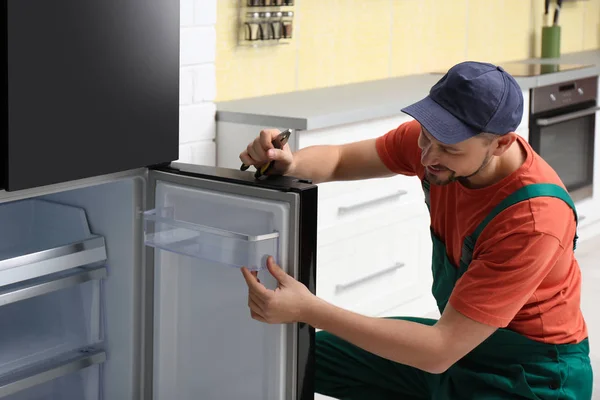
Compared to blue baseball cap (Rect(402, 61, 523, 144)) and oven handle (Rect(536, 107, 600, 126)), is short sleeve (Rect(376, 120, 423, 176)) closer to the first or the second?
blue baseball cap (Rect(402, 61, 523, 144))

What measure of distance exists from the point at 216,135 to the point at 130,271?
104 centimetres

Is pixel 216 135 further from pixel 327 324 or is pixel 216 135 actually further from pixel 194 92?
pixel 327 324

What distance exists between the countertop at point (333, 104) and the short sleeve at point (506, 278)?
3.72ft

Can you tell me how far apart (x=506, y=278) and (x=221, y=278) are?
53 cm

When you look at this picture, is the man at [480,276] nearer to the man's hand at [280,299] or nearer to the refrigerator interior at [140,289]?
the man's hand at [280,299]

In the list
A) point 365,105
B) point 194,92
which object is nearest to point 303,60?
point 365,105

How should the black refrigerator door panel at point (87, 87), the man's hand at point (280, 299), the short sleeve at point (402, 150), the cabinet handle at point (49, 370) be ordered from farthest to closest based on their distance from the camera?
1. the short sleeve at point (402, 150)
2. the cabinet handle at point (49, 370)
3. the man's hand at point (280, 299)
4. the black refrigerator door panel at point (87, 87)

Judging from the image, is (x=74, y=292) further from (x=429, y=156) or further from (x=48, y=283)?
(x=429, y=156)

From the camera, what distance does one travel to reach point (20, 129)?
1555 millimetres

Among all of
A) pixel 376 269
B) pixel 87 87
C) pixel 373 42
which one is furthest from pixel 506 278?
pixel 373 42

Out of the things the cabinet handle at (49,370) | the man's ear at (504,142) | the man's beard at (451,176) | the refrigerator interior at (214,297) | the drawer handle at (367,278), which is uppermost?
the man's ear at (504,142)

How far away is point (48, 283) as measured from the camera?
6.08ft

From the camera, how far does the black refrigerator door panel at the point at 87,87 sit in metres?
1.54

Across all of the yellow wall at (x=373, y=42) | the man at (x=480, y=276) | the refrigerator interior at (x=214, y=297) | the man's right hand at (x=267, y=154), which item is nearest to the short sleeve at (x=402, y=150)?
the man at (x=480, y=276)
